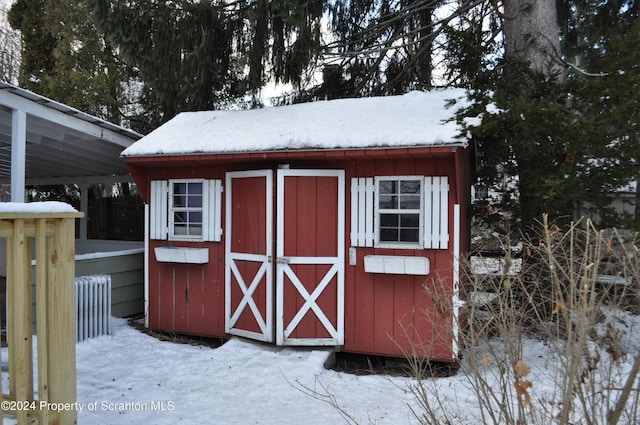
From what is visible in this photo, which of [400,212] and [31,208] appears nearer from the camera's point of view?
[31,208]

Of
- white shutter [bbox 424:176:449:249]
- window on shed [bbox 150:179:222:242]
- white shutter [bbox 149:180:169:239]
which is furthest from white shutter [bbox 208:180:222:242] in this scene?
white shutter [bbox 424:176:449:249]

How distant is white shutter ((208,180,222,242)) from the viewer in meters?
5.86

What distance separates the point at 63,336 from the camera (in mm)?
2633

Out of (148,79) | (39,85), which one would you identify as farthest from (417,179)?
(39,85)

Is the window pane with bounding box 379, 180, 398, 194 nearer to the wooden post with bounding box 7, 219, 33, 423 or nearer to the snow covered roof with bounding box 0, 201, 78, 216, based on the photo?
the snow covered roof with bounding box 0, 201, 78, 216

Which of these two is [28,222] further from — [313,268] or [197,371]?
[313,268]

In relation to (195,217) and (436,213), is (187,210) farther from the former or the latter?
(436,213)

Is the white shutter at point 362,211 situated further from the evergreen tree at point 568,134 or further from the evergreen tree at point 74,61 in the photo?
the evergreen tree at point 74,61

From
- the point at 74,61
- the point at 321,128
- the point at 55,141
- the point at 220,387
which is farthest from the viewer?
the point at 74,61

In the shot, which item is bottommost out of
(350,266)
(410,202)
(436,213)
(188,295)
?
(188,295)

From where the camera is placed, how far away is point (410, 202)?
5.09 metres

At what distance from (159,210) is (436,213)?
371 centimetres

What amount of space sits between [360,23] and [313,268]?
5.70 m

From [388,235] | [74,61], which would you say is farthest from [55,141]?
[74,61]
